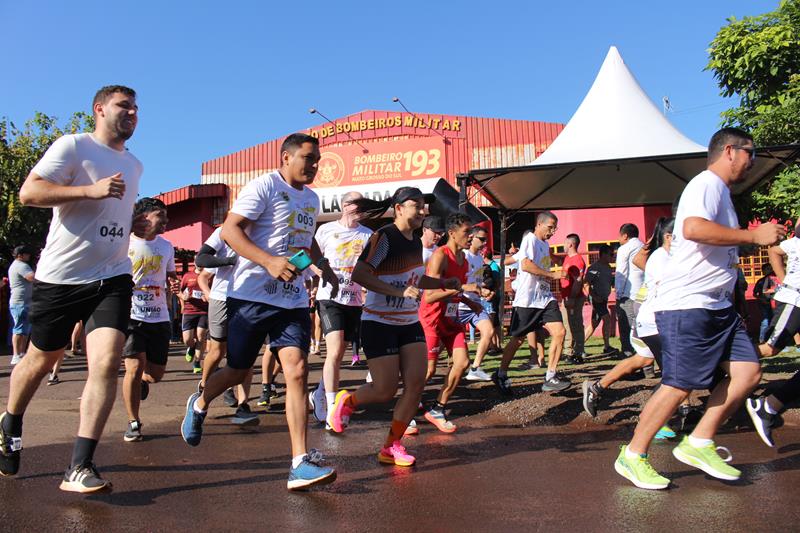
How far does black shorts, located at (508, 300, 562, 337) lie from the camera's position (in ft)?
26.3

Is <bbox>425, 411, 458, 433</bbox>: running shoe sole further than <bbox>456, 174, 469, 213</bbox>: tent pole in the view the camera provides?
No

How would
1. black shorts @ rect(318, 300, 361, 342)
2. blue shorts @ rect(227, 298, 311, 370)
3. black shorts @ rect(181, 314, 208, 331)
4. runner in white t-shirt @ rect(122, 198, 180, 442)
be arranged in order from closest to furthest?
blue shorts @ rect(227, 298, 311, 370) < runner in white t-shirt @ rect(122, 198, 180, 442) < black shorts @ rect(318, 300, 361, 342) < black shorts @ rect(181, 314, 208, 331)

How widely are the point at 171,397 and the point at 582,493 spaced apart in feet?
18.8

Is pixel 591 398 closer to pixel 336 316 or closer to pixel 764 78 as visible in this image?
pixel 336 316

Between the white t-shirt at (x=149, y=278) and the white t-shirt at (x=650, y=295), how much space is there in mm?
3913

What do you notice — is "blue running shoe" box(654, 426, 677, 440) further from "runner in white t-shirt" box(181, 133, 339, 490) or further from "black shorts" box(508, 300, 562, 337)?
"runner in white t-shirt" box(181, 133, 339, 490)

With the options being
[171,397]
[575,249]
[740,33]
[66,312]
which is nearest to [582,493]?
[66,312]

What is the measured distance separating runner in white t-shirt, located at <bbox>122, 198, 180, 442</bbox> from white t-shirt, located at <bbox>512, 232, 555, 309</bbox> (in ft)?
12.6

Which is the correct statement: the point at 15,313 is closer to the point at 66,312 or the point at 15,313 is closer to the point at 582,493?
the point at 66,312

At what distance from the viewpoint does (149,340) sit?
5895 millimetres

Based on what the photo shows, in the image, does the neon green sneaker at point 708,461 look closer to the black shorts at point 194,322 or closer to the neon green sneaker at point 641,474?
the neon green sneaker at point 641,474

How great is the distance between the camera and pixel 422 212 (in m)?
5.04

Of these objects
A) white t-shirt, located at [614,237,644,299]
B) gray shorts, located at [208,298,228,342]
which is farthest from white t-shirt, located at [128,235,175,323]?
white t-shirt, located at [614,237,644,299]

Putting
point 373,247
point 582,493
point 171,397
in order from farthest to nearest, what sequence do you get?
point 171,397 < point 373,247 < point 582,493
